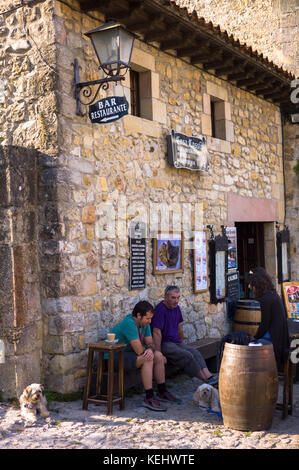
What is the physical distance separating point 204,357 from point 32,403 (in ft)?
8.47

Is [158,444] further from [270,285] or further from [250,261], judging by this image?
Result: [250,261]

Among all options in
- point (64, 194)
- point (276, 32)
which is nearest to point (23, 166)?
point (64, 194)

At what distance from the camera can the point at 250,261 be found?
945cm

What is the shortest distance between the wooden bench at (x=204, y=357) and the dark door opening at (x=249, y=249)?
8.38 feet

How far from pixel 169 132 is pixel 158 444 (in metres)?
3.83

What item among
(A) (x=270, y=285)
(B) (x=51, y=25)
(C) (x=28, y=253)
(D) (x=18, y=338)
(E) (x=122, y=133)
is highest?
(B) (x=51, y=25)

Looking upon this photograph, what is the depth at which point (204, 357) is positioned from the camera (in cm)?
660

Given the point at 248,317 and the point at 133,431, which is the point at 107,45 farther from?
the point at 248,317

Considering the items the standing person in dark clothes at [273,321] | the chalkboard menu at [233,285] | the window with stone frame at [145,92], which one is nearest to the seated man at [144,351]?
the standing person in dark clothes at [273,321]

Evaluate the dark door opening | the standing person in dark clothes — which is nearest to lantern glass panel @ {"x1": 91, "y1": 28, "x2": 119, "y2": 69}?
the standing person in dark clothes

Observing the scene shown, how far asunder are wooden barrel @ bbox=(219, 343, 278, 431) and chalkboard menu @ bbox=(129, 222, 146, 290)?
5.56 feet
